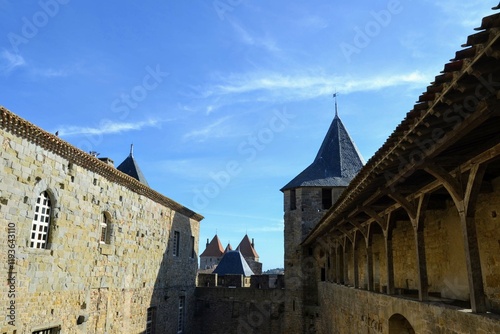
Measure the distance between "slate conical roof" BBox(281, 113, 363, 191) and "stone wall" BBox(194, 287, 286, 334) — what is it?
6.86 metres

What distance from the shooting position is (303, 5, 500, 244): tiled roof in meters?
2.88

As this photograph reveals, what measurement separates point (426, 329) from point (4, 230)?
886cm

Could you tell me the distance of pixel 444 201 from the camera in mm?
7582

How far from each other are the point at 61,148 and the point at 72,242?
2784 mm

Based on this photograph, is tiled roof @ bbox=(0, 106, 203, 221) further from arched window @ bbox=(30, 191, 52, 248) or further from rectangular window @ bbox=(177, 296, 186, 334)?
rectangular window @ bbox=(177, 296, 186, 334)

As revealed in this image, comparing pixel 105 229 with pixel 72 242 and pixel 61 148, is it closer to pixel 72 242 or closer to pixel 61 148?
pixel 72 242

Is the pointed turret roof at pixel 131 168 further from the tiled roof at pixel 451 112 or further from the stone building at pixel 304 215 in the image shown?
the tiled roof at pixel 451 112

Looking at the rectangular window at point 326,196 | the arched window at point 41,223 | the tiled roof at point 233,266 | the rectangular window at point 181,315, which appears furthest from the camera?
the tiled roof at point 233,266

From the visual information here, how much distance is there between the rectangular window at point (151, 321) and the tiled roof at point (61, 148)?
212 inches

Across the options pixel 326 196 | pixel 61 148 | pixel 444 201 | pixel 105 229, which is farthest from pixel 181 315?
pixel 444 201

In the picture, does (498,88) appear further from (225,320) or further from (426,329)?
(225,320)

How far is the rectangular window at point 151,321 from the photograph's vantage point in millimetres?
17381

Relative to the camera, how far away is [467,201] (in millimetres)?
4672

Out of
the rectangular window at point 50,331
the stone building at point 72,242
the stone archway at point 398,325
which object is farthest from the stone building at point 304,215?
the stone archway at point 398,325
